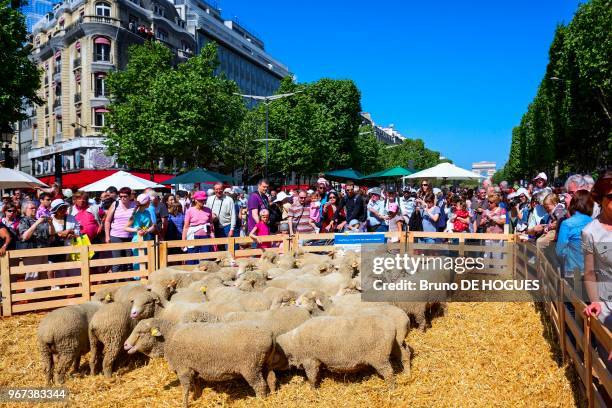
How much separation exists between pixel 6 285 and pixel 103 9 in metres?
41.1

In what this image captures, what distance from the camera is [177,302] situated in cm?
575

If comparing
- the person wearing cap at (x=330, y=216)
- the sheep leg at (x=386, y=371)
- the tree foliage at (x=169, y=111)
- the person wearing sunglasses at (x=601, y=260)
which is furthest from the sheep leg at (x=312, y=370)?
the tree foliage at (x=169, y=111)

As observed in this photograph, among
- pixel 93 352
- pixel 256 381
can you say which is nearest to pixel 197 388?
pixel 256 381

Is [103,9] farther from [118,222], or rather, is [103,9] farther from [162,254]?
[162,254]

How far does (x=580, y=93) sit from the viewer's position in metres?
26.1

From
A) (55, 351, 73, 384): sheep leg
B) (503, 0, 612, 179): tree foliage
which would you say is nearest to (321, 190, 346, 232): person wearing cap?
(55, 351, 73, 384): sheep leg

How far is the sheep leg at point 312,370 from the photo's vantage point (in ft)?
15.3

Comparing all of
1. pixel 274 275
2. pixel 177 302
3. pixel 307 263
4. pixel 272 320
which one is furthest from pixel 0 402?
pixel 307 263

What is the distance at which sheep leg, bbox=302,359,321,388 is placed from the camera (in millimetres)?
4673

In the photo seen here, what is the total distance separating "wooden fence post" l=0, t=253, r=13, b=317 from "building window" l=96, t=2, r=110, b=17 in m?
40.5

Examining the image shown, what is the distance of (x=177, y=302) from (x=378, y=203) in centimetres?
623

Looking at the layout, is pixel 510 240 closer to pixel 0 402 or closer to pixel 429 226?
→ pixel 429 226

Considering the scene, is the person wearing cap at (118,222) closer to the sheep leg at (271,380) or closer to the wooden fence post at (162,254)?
the wooden fence post at (162,254)
